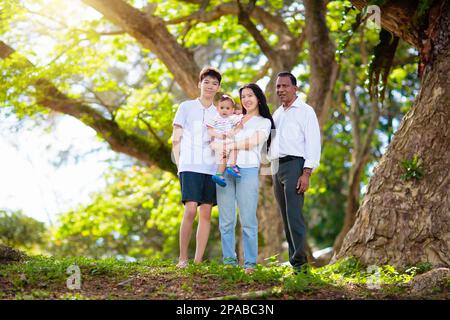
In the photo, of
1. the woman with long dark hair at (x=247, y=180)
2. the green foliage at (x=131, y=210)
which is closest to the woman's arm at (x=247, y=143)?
the woman with long dark hair at (x=247, y=180)

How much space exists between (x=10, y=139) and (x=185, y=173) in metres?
19.6

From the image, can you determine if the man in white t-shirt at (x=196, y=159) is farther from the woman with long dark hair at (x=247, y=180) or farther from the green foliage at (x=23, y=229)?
the green foliage at (x=23, y=229)

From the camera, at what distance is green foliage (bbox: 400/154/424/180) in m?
7.17

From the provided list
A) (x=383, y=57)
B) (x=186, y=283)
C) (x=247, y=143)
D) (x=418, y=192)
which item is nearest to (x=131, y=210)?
(x=383, y=57)

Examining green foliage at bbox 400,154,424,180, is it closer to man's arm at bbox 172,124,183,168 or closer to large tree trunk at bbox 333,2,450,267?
large tree trunk at bbox 333,2,450,267

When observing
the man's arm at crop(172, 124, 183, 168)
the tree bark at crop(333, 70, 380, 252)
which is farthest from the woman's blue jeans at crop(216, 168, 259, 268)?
the tree bark at crop(333, 70, 380, 252)

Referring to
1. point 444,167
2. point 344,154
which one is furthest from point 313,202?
point 444,167

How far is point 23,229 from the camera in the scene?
21.4 metres

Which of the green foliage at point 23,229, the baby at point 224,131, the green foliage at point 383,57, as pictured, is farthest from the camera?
the green foliage at point 23,229

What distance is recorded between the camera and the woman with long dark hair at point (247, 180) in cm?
634

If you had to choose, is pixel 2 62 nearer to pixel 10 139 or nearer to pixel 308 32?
pixel 308 32

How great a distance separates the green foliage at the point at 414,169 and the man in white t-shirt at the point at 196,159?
2.12 metres

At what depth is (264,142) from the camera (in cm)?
656

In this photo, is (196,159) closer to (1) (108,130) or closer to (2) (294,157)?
(2) (294,157)
